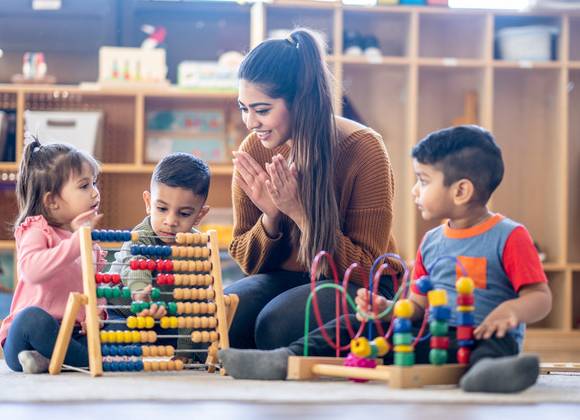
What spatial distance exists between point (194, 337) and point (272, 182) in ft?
1.27

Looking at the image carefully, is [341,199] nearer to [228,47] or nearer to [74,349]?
[74,349]

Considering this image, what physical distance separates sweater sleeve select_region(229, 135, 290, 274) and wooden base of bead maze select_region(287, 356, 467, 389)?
0.48 m

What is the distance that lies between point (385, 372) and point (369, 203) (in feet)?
2.06

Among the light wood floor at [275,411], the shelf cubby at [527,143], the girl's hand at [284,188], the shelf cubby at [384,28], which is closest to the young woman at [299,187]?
the girl's hand at [284,188]

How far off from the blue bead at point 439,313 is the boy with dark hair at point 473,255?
0.08 m

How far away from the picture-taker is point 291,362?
1.95 metres

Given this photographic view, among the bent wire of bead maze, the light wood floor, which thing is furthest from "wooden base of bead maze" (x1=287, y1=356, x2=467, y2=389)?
the light wood floor

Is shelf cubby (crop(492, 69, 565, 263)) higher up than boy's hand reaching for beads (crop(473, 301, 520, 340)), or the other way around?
shelf cubby (crop(492, 69, 565, 263))

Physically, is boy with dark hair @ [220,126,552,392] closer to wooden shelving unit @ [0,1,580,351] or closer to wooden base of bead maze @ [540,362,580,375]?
wooden base of bead maze @ [540,362,580,375]

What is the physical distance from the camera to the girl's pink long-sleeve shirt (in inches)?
84.0

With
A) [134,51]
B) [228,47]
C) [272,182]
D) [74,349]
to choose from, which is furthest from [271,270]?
[228,47]

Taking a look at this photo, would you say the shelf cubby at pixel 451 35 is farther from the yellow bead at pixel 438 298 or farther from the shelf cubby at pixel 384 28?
the yellow bead at pixel 438 298

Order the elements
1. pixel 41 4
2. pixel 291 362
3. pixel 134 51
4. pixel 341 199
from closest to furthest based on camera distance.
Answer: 1. pixel 291 362
2. pixel 341 199
3. pixel 134 51
4. pixel 41 4

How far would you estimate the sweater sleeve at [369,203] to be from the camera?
2324 millimetres
